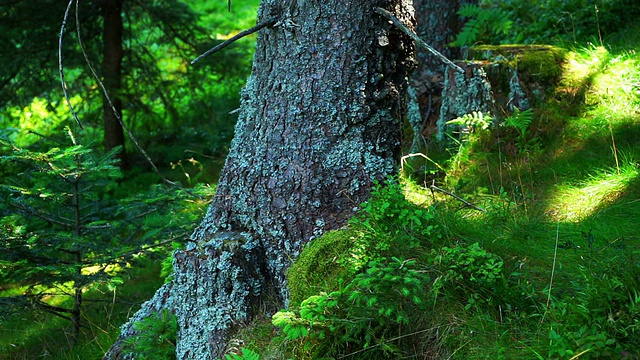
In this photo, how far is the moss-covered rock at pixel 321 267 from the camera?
337cm

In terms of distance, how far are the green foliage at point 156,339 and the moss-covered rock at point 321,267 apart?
923mm

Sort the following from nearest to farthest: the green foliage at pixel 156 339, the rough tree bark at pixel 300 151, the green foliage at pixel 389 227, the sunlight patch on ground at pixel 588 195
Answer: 1. the green foliage at pixel 389 227
2. the rough tree bark at pixel 300 151
3. the green foliage at pixel 156 339
4. the sunlight patch on ground at pixel 588 195

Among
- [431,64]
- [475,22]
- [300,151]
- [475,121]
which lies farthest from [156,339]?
[475,22]

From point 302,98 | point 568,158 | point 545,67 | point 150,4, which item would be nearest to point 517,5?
point 545,67

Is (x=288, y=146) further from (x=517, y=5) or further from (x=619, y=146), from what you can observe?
(x=517, y=5)

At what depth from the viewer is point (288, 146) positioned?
3729mm

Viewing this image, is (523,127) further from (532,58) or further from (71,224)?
(71,224)

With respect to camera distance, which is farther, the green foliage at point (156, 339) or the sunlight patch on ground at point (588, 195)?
the sunlight patch on ground at point (588, 195)

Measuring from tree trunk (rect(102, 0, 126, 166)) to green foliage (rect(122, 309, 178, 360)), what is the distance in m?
5.95

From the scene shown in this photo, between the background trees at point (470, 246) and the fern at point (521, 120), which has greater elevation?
the fern at point (521, 120)

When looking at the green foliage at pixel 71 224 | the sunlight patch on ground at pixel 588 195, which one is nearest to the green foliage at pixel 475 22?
the sunlight patch on ground at pixel 588 195

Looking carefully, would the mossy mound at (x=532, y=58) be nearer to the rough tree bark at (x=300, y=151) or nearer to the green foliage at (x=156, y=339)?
the rough tree bark at (x=300, y=151)

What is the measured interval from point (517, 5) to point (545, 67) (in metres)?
3.38

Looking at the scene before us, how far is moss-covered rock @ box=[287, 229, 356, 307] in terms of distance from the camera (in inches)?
133
